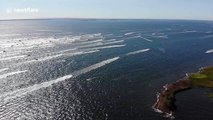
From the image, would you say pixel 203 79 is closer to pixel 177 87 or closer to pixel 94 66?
pixel 177 87

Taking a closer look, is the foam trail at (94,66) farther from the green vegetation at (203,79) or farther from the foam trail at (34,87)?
the green vegetation at (203,79)

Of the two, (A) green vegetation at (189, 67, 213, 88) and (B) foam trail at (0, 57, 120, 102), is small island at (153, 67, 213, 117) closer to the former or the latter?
(A) green vegetation at (189, 67, 213, 88)

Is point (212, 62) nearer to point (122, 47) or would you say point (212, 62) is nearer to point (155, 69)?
point (155, 69)

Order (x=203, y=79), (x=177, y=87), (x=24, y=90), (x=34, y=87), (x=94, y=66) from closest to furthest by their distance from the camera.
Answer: (x=24, y=90) → (x=34, y=87) → (x=177, y=87) → (x=203, y=79) → (x=94, y=66)

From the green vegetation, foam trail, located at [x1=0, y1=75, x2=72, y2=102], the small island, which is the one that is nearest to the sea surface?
foam trail, located at [x1=0, y1=75, x2=72, y2=102]

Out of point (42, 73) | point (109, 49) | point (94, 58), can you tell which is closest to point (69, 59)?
point (94, 58)

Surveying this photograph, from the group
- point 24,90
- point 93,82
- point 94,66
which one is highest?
point 94,66

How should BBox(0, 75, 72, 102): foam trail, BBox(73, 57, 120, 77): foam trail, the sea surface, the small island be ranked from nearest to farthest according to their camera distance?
the sea surface, the small island, BBox(0, 75, 72, 102): foam trail, BBox(73, 57, 120, 77): foam trail

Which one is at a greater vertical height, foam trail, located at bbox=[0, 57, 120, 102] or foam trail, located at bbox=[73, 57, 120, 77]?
foam trail, located at bbox=[73, 57, 120, 77]

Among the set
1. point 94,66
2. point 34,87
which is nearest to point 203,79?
point 94,66
